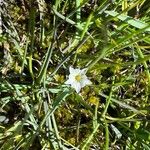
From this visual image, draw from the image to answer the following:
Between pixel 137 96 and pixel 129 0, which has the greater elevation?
pixel 129 0

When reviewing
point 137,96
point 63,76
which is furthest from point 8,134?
point 137,96

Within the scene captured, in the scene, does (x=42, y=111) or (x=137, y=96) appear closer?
(x=42, y=111)

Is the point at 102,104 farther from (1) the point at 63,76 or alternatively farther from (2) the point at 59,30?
(2) the point at 59,30

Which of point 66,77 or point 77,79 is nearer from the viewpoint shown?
point 77,79
